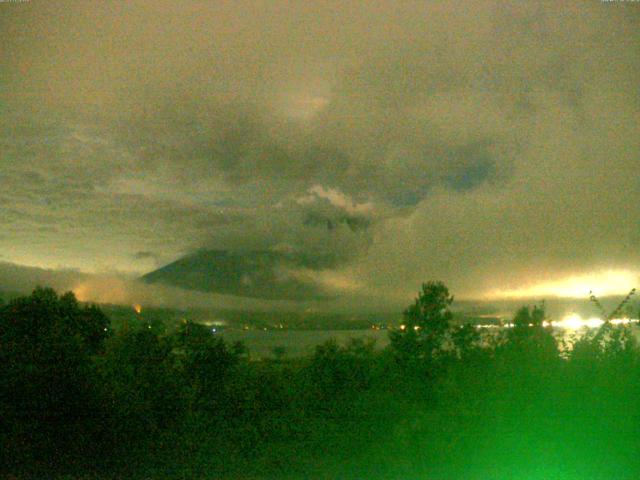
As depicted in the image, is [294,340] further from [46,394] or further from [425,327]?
[46,394]

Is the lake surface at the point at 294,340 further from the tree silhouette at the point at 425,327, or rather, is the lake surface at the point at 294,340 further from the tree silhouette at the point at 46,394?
the tree silhouette at the point at 46,394

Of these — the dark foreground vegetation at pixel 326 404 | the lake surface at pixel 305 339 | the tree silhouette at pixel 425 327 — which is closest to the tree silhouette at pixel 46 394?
the dark foreground vegetation at pixel 326 404

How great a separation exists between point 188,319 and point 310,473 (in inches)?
168

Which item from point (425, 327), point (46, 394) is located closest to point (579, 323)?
point (425, 327)

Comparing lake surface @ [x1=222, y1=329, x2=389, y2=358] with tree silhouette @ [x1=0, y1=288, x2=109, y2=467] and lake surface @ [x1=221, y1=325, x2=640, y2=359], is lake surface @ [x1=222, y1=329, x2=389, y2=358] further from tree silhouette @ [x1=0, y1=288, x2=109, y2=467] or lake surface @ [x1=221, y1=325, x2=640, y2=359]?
tree silhouette @ [x1=0, y1=288, x2=109, y2=467]

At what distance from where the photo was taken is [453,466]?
9453mm

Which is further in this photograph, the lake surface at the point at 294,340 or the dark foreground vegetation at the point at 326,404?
the lake surface at the point at 294,340

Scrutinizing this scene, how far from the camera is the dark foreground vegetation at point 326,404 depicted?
31.0 feet

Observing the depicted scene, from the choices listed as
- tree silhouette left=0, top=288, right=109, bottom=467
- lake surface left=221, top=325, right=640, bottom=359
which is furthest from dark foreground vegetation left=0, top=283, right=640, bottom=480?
lake surface left=221, top=325, right=640, bottom=359

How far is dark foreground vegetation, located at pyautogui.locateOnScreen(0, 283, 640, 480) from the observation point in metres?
9.45

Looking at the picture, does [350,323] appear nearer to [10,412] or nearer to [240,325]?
[240,325]

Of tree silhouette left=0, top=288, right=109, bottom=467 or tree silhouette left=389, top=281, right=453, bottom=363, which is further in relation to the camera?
tree silhouette left=389, top=281, right=453, bottom=363

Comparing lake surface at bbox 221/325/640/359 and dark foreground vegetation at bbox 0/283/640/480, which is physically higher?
lake surface at bbox 221/325/640/359

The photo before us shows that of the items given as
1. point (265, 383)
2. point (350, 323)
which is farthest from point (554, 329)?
point (265, 383)
